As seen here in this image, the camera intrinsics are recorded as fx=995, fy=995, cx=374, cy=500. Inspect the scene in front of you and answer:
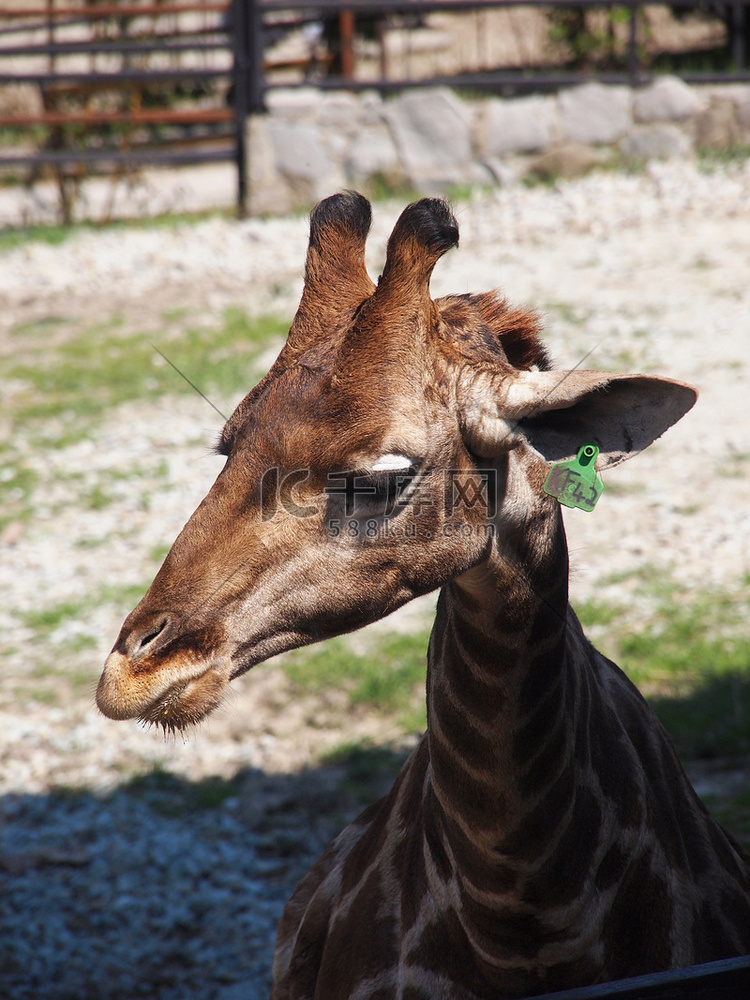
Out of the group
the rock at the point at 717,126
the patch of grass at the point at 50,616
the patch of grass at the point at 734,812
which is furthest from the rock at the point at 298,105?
the patch of grass at the point at 734,812

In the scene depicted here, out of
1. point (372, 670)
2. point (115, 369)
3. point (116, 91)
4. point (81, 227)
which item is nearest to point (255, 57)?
point (81, 227)

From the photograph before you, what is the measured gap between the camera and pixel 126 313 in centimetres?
798

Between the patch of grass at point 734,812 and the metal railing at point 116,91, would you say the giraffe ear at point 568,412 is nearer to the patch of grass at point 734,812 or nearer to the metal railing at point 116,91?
the patch of grass at point 734,812

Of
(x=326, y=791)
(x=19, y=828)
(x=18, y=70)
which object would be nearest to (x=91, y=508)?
(x=19, y=828)

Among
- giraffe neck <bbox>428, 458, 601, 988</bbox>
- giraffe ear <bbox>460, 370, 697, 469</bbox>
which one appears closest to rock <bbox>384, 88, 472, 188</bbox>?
giraffe ear <bbox>460, 370, 697, 469</bbox>

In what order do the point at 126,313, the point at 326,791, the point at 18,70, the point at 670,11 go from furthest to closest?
the point at 18,70 < the point at 670,11 < the point at 126,313 < the point at 326,791

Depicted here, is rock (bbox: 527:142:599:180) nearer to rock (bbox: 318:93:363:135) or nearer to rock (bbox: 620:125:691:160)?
rock (bbox: 620:125:691:160)

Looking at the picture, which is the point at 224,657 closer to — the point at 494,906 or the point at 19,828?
the point at 494,906

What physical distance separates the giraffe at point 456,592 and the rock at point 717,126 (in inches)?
316

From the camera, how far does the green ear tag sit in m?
1.78

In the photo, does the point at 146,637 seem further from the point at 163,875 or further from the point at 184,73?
the point at 184,73

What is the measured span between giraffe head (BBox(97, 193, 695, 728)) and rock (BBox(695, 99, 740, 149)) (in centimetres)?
813

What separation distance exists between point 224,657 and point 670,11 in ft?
40.8

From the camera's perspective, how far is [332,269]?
6.72 ft
